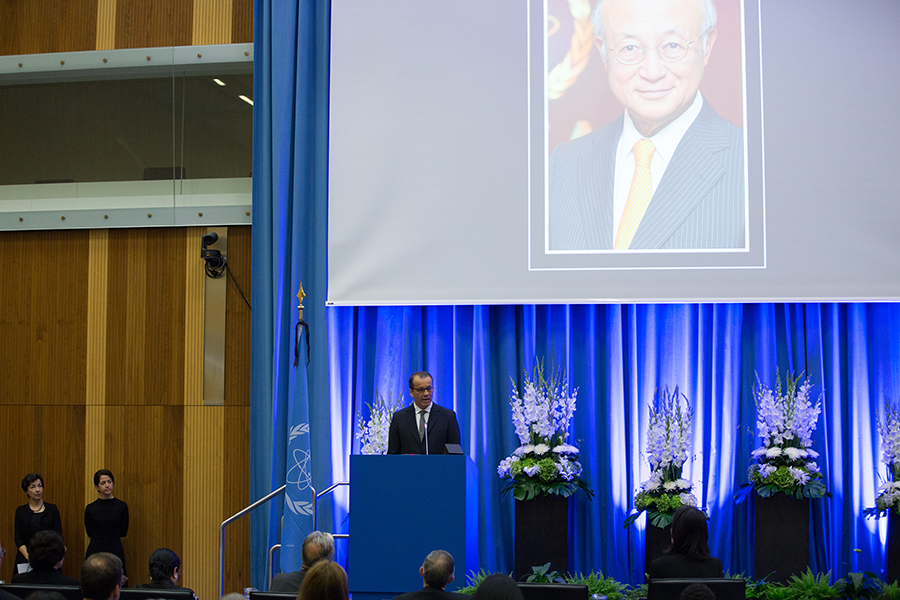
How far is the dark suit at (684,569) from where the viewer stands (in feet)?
12.5

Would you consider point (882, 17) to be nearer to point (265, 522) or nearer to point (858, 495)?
point (858, 495)

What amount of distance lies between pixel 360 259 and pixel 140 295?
76.5 inches

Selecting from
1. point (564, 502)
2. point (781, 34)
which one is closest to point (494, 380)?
point (564, 502)

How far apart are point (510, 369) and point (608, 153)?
1749 mm

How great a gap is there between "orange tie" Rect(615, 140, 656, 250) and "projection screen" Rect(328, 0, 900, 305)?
15mm

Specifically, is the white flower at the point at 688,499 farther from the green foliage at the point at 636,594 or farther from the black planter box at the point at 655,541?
the green foliage at the point at 636,594

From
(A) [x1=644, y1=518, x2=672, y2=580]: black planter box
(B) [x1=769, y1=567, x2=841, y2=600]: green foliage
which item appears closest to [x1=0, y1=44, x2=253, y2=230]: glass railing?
(A) [x1=644, y1=518, x2=672, y2=580]: black planter box

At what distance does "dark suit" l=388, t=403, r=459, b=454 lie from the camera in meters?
5.27

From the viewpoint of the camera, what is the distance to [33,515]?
612cm

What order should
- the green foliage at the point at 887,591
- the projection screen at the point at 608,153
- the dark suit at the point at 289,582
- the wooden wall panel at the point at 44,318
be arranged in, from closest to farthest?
the dark suit at the point at 289,582 < the green foliage at the point at 887,591 < the projection screen at the point at 608,153 < the wooden wall panel at the point at 44,318

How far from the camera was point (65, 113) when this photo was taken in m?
7.03

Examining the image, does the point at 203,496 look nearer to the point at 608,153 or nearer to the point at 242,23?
the point at 242,23

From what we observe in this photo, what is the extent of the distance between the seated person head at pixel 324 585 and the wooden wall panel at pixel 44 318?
15.5ft

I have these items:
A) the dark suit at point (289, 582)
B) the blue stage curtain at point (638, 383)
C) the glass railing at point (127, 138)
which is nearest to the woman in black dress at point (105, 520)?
the blue stage curtain at point (638, 383)
